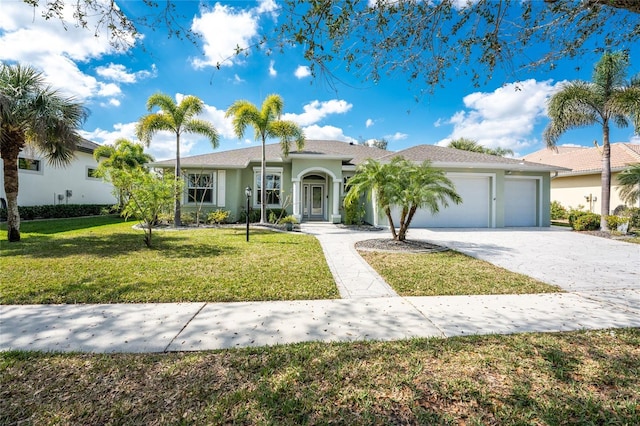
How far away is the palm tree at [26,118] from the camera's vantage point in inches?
343

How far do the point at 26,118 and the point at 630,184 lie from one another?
84.6 ft

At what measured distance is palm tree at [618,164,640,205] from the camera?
14219 millimetres

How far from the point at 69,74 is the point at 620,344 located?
440 inches

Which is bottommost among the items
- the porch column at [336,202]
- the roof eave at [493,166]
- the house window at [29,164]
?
the porch column at [336,202]

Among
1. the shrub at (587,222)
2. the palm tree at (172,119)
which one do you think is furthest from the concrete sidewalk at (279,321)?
the shrub at (587,222)

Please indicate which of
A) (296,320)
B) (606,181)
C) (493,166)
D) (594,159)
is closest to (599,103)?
(606,181)

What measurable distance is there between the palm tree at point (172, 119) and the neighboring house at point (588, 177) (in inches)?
844

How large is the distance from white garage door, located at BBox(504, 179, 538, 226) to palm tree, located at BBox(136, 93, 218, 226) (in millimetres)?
17176

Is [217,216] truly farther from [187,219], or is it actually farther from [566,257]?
[566,257]

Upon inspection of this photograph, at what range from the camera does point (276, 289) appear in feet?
16.7

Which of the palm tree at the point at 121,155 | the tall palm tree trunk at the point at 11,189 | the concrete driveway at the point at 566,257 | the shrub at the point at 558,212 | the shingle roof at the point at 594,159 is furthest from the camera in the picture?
the shrub at the point at 558,212

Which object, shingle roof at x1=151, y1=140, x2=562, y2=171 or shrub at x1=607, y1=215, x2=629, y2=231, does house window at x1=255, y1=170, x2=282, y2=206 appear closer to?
shingle roof at x1=151, y1=140, x2=562, y2=171

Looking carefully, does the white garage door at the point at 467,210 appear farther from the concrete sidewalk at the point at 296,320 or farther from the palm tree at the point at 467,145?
the palm tree at the point at 467,145

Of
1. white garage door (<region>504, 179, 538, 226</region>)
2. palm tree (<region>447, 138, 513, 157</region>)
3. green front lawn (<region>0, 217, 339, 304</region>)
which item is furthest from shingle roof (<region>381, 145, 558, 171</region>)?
palm tree (<region>447, 138, 513, 157</region>)
